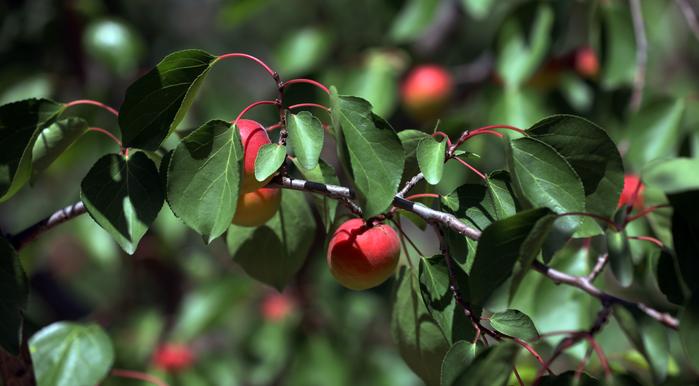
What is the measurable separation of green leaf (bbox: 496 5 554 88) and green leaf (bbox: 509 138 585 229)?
962 millimetres

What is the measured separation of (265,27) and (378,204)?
9.26ft

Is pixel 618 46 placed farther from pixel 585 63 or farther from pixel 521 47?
pixel 585 63

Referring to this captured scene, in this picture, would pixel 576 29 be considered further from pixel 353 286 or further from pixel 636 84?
pixel 353 286

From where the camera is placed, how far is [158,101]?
0.69 meters

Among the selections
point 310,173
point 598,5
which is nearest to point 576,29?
point 598,5

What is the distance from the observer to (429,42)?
2.27 meters

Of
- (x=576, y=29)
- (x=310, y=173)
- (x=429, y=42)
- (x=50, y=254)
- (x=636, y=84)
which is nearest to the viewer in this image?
(x=310, y=173)

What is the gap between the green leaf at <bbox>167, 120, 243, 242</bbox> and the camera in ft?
2.19

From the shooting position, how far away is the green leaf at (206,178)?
666mm

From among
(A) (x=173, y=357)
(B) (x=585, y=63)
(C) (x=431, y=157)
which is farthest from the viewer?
(B) (x=585, y=63)

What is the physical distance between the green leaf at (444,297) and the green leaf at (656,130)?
2.89 feet

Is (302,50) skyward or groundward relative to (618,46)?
groundward

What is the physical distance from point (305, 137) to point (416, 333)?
216mm

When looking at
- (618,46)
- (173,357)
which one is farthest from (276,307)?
(618,46)
